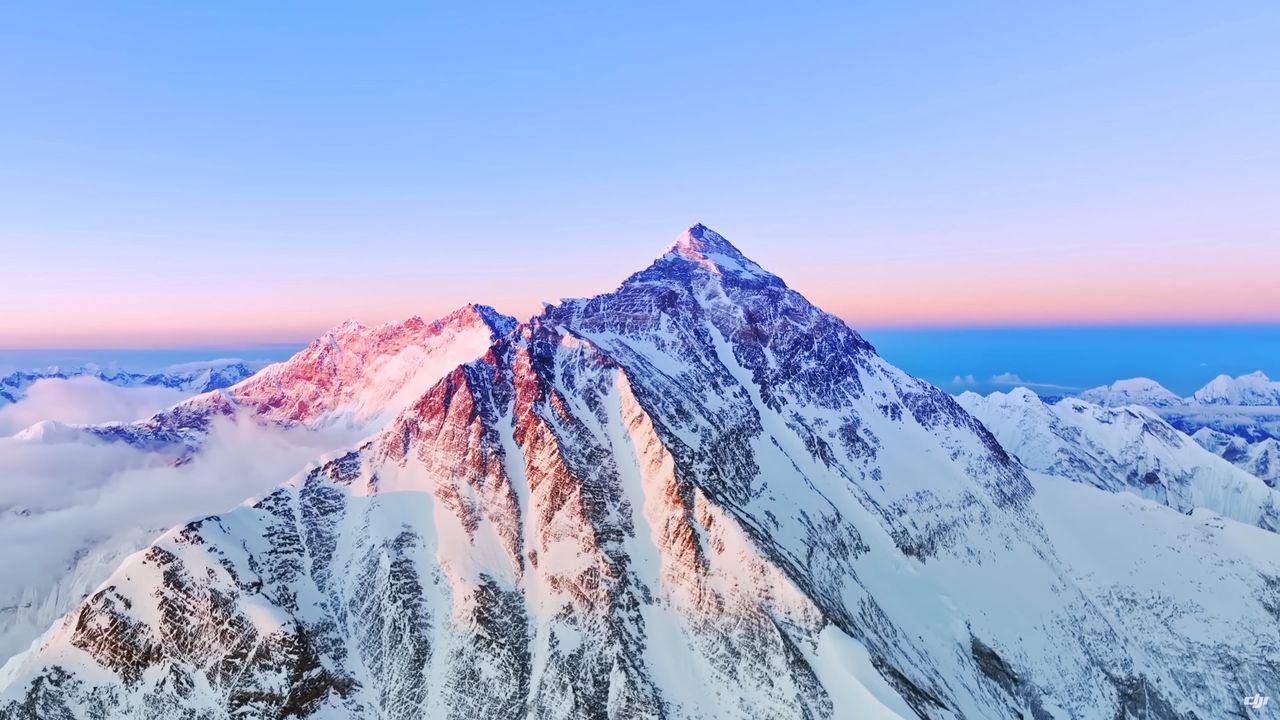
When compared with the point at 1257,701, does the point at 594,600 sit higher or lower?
higher

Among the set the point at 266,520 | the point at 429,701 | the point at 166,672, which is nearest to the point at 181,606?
the point at 166,672

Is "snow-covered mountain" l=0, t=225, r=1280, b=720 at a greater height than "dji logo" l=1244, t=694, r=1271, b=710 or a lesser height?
greater

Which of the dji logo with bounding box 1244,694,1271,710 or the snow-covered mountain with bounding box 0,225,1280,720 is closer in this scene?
the snow-covered mountain with bounding box 0,225,1280,720

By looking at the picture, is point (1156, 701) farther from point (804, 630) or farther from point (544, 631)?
point (544, 631)

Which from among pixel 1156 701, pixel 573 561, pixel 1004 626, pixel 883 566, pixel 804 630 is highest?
pixel 573 561

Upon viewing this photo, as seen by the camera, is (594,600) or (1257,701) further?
(1257,701)
